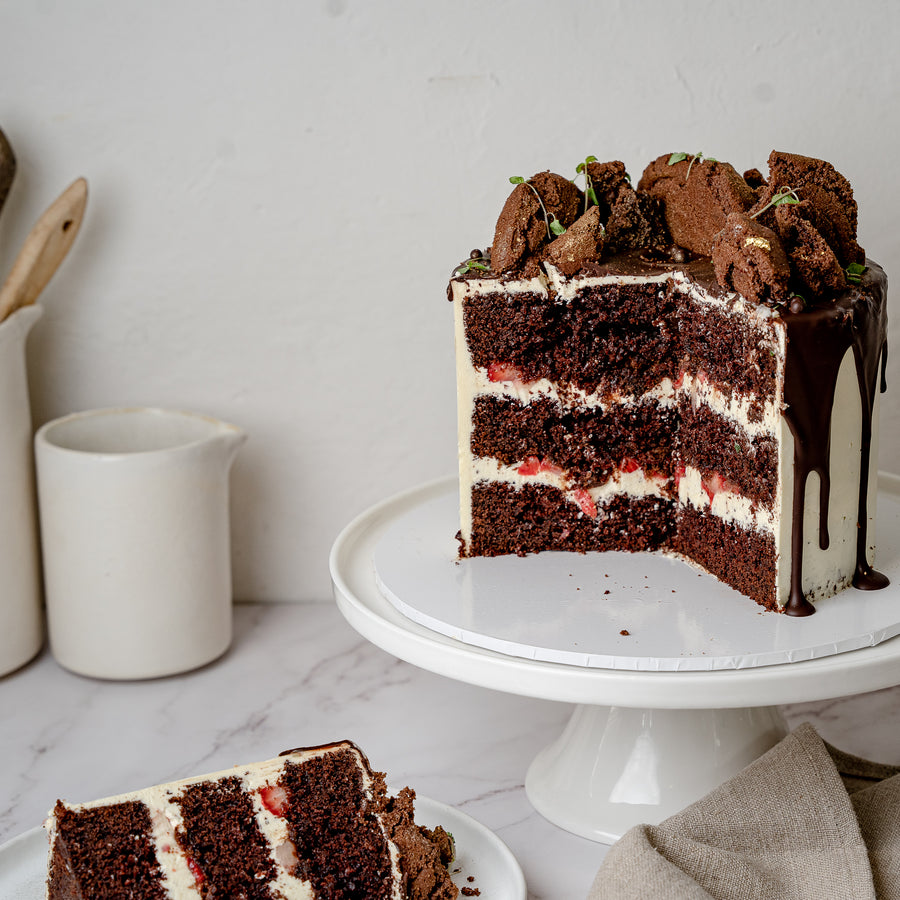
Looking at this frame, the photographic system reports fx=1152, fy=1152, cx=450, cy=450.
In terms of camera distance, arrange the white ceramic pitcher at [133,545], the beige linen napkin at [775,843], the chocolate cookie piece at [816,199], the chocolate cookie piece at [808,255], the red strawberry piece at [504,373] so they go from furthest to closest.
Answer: the white ceramic pitcher at [133,545] → the red strawberry piece at [504,373] → the chocolate cookie piece at [816,199] → the chocolate cookie piece at [808,255] → the beige linen napkin at [775,843]

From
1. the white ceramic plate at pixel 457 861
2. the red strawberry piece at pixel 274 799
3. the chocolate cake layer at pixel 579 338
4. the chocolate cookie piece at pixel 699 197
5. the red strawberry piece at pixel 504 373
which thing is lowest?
the white ceramic plate at pixel 457 861

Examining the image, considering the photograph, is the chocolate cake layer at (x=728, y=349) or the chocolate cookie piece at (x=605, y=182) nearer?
the chocolate cake layer at (x=728, y=349)

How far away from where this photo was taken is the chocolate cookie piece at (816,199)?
53.1 inches

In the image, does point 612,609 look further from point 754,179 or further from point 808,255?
point 754,179

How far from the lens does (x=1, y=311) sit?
1755 mm

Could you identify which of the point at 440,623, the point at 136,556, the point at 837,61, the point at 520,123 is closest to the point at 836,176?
the point at 837,61

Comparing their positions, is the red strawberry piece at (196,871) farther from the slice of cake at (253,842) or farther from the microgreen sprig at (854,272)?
the microgreen sprig at (854,272)

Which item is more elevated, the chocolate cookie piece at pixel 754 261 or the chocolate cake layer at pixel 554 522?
the chocolate cookie piece at pixel 754 261

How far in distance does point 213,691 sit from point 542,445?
684 millimetres

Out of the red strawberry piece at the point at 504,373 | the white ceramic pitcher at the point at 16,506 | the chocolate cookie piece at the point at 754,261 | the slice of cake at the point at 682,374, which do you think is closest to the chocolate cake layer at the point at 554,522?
the slice of cake at the point at 682,374

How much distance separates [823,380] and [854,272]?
0.57ft

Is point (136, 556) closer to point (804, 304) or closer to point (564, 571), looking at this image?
point (564, 571)

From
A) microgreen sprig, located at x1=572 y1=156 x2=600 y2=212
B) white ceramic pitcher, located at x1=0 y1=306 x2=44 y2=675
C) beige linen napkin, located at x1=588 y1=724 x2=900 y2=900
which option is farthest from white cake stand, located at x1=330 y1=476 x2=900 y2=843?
white ceramic pitcher, located at x1=0 y1=306 x2=44 y2=675

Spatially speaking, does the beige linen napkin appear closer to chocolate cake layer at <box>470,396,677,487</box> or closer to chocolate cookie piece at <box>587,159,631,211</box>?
chocolate cake layer at <box>470,396,677,487</box>
